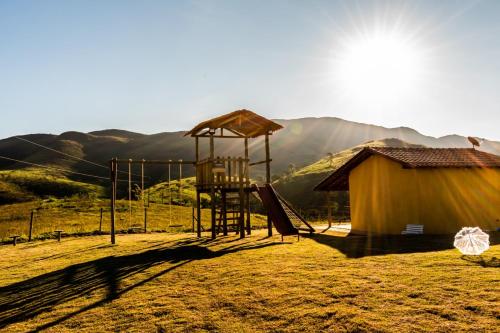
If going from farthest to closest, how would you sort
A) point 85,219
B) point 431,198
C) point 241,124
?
point 85,219 < point 241,124 < point 431,198

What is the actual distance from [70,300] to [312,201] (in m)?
66.0

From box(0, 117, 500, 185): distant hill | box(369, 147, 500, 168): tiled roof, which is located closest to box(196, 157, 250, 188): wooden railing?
box(369, 147, 500, 168): tiled roof

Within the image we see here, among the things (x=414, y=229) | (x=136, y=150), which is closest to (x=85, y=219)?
(x=414, y=229)

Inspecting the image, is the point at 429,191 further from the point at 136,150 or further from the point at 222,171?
the point at 136,150

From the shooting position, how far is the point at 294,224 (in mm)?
17891

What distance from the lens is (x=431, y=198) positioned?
64.3ft

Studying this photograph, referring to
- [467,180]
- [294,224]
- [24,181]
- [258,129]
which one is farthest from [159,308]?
[24,181]

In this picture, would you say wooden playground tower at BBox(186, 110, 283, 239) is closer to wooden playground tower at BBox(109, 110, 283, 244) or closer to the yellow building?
wooden playground tower at BBox(109, 110, 283, 244)

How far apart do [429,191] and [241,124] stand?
10.1 metres

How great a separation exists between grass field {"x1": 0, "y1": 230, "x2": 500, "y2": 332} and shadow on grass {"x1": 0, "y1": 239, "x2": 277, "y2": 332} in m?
0.03

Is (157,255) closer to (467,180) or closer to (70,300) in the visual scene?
(70,300)

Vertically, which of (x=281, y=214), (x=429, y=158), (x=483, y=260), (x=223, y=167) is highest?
(x=429, y=158)

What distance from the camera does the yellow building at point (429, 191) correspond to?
1956cm

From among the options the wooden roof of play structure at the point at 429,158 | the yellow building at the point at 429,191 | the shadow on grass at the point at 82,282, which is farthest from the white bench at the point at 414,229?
the shadow on grass at the point at 82,282
